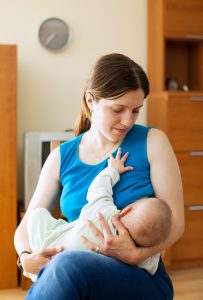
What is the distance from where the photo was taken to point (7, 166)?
3.00m

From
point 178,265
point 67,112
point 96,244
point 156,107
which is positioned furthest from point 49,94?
point 96,244

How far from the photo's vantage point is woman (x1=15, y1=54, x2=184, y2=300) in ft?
4.10

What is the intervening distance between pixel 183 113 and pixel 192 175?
428mm

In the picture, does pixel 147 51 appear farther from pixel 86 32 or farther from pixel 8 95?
pixel 8 95

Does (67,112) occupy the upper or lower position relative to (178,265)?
upper

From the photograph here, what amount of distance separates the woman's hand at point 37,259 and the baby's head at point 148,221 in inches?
8.6

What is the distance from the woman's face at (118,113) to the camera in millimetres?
1514

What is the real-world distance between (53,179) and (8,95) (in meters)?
1.43

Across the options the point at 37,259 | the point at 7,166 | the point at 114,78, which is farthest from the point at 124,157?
the point at 7,166

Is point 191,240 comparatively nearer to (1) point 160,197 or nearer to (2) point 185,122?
(2) point 185,122

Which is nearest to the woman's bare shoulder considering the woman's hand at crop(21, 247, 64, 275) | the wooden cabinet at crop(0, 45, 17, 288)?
the woman's hand at crop(21, 247, 64, 275)

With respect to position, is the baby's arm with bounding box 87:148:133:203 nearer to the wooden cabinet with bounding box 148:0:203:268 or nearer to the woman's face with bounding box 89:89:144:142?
the woman's face with bounding box 89:89:144:142

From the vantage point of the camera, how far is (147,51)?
3607mm

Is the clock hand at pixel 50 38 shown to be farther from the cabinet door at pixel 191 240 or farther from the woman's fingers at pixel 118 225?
the woman's fingers at pixel 118 225
